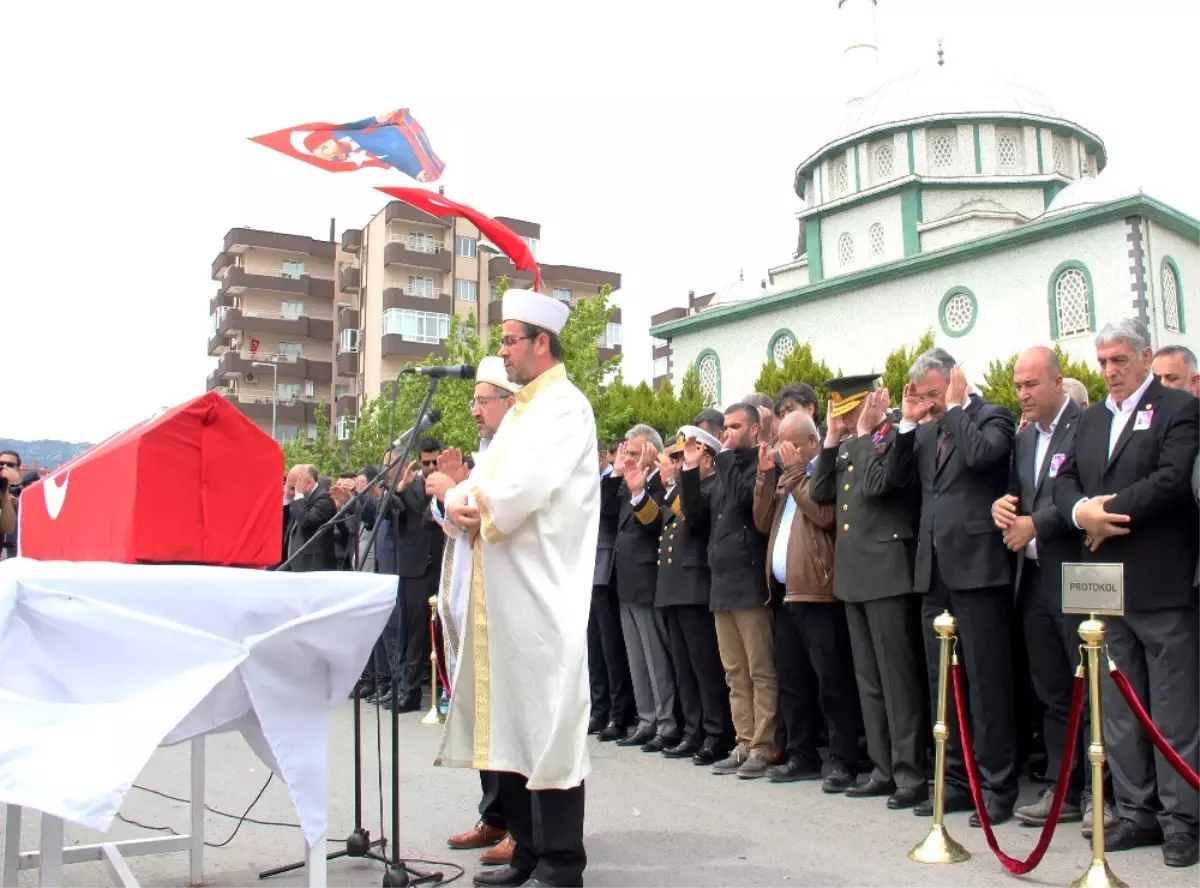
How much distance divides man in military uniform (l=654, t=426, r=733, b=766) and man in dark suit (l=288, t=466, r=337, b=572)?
464 centimetres

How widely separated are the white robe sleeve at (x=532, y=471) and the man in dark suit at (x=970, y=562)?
220 cm

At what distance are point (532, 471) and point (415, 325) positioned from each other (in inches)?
2342

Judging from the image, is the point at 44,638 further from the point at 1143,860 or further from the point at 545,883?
the point at 1143,860

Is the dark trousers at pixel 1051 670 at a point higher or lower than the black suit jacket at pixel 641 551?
lower

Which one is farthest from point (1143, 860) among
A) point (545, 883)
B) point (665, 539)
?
point (665, 539)

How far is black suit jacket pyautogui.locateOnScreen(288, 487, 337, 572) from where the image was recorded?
11.1 m

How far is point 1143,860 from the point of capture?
15.3 ft

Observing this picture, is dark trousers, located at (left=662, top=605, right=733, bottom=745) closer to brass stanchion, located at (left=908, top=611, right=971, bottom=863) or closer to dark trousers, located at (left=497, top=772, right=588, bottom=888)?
brass stanchion, located at (left=908, top=611, right=971, bottom=863)

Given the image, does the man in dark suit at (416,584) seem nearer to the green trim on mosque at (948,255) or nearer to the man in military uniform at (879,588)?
the man in military uniform at (879,588)

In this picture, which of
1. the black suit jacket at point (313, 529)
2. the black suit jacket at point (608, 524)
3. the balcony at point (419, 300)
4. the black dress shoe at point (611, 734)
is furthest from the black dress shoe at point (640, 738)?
the balcony at point (419, 300)

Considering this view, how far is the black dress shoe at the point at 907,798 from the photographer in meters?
5.77

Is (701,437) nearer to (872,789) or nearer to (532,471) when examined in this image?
(872,789)

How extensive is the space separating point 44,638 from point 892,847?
12.3ft

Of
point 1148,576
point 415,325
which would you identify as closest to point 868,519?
point 1148,576
